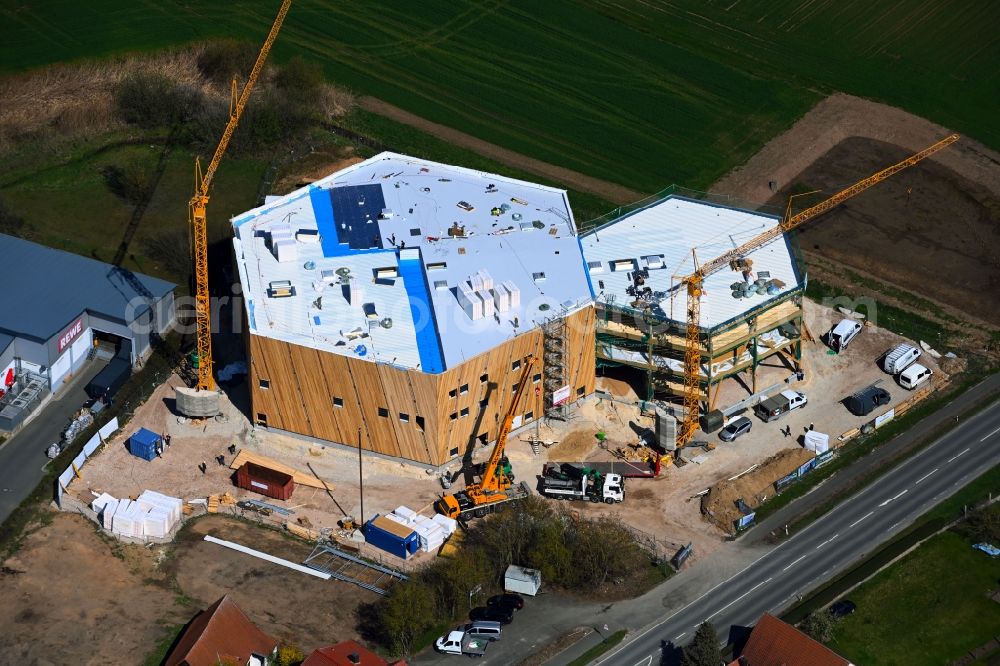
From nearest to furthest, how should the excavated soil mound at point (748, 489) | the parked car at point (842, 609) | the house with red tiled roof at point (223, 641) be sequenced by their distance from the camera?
the house with red tiled roof at point (223, 641) → the parked car at point (842, 609) → the excavated soil mound at point (748, 489)

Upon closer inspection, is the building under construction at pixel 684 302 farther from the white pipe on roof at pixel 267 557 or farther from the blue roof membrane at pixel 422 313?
the white pipe on roof at pixel 267 557

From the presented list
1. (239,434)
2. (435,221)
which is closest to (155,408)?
(239,434)

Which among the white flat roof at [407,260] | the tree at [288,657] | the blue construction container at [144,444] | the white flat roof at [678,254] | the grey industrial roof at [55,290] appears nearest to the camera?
the tree at [288,657]

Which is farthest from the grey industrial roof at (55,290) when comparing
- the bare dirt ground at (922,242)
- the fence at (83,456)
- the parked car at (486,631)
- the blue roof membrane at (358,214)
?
the bare dirt ground at (922,242)

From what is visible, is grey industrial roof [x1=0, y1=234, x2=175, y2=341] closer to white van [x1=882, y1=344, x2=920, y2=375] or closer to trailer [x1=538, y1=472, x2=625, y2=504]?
trailer [x1=538, y1=472, x2=625, y2=504]

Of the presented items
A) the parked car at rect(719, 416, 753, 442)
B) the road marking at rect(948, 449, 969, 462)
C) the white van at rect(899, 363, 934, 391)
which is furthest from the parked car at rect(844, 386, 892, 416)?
the parked car at rect(719, 416, 753, 442)

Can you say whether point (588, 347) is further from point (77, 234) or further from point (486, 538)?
point (77, 234)

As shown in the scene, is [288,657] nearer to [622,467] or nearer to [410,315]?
[410,315]
